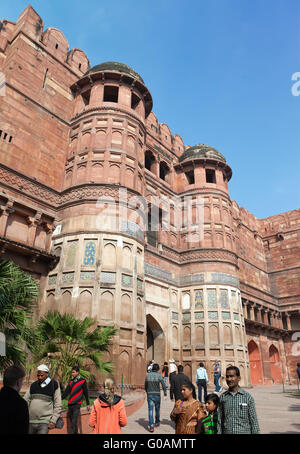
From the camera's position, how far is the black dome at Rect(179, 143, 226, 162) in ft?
80.4

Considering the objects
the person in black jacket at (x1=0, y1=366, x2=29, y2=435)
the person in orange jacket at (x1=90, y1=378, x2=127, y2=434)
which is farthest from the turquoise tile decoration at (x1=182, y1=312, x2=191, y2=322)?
the person in black jacket at (x1=0, y1=366, x2=29, y2=435)

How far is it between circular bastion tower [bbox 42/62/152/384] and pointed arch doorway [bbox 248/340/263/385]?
16.3 meters

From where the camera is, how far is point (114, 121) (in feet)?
60.1

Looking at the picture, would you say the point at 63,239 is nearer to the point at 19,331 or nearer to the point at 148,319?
the point at 148,319

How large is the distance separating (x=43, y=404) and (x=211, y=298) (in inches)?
642

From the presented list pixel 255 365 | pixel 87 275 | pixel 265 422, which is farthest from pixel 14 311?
pixel 255 365

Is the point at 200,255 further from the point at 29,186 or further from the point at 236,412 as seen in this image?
the point at 236,412

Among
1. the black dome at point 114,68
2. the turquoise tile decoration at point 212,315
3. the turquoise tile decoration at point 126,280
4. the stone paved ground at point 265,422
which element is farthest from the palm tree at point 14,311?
Result: the black dome at point 114,68

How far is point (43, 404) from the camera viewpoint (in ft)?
16.7

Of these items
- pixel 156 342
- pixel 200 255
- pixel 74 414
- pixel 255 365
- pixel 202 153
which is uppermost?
pixel 202 153

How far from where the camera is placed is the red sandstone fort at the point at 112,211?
1441 centimetres

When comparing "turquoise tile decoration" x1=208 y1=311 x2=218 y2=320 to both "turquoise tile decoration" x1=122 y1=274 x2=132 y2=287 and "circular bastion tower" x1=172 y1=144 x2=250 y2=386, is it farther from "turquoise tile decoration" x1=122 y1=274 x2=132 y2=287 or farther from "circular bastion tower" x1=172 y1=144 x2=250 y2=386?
"turquoise tile decoration" x1=122 y1=274 x2=132 y2=287

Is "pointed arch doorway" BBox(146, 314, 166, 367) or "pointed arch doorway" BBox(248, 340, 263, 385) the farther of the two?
"pointed arch doorway" BBox(248, 340, 263, 385)
